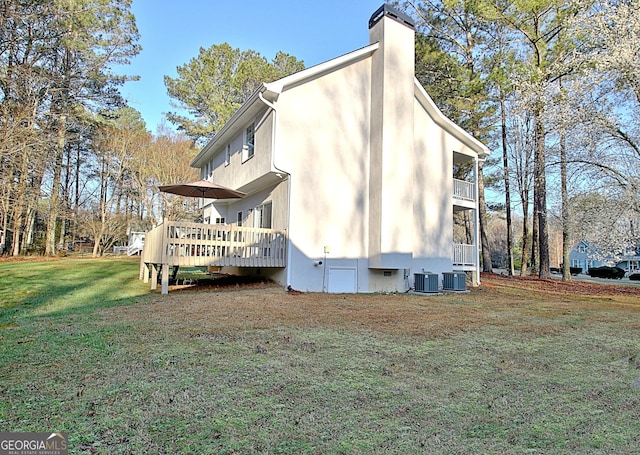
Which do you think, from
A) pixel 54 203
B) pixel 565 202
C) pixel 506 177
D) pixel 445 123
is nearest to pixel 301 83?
pixel 445 123

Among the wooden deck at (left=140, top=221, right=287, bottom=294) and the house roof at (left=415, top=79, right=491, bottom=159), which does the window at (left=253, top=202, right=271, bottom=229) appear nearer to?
the wooden deck at (left=140, top=221, right=287, bottom=294)

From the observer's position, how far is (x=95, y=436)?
8.04ft

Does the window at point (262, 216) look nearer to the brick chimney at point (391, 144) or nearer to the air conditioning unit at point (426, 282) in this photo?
the brick chimney at point (391, 144)

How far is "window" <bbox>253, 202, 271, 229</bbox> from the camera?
12.1 meters

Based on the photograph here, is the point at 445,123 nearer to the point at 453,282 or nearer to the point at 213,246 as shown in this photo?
the point at 453,282

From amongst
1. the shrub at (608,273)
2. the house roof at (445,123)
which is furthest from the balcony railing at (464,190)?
the shrub at (608,273)

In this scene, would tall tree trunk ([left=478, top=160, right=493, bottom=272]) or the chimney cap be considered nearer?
the chimney cap

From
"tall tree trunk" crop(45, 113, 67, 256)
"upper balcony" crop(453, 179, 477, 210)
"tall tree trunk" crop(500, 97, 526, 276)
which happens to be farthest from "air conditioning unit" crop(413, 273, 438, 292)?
"tall tree trunk" crop(45, 113, 67, 256)

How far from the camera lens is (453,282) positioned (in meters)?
12.2

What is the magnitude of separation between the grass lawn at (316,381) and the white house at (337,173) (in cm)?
356

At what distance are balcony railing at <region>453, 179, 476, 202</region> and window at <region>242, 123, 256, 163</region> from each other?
736 centimetres

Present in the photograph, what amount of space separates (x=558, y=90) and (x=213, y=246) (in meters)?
12.4

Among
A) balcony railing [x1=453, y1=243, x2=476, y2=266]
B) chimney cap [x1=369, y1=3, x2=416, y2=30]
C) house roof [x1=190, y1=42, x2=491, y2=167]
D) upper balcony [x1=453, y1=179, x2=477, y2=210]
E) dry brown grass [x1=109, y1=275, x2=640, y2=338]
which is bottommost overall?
dry brown grass [x1=109, y1=275, x2=640, y2=338]

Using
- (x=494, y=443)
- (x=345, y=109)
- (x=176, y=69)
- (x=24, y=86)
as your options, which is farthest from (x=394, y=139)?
(x=176, y=69)
